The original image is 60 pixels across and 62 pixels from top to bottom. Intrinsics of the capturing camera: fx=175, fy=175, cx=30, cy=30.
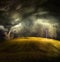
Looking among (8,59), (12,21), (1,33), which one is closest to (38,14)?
(12,21)

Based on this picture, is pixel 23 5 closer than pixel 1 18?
Yes

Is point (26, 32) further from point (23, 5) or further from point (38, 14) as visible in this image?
point (23, 5)

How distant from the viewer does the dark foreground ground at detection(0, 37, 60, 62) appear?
7854mm

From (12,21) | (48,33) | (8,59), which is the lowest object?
(8,59)

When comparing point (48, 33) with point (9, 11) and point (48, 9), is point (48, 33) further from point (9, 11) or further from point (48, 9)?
point (9, 11)

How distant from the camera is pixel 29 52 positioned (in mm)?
9023

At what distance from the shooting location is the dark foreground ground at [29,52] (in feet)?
25.8

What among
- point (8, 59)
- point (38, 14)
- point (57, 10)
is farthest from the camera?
point (38, 14)

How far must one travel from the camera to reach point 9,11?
10.1 metres

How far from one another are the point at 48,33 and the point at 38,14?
222 centimetres

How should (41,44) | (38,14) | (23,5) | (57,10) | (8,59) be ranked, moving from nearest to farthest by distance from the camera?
(8,59) < (23,5) < (41,44) < (57,10) < (38,14)

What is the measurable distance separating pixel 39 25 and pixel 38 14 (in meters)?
1.59

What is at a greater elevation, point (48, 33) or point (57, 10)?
point (57, 10)

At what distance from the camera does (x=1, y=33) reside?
12.6m
